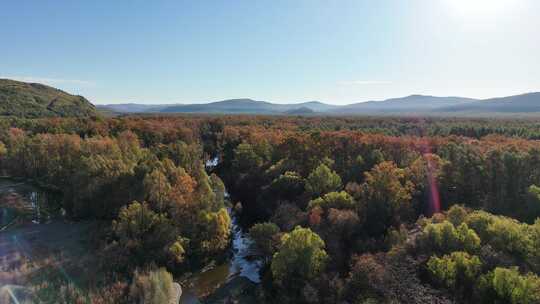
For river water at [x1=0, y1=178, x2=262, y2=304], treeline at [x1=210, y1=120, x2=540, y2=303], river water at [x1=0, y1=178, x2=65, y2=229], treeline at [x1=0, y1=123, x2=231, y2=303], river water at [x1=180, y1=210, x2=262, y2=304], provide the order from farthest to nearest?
river water at [x1=0, y1=178, x2=65, y2=229] → river water at [x1=0, y1=178, x2=262, y2=304] → treeline at [x1=0, y1=123, x2=231, y2=303] → river water at [x1=180, y1=210, x2=262, y2=304] → treeline at [x1=210, y1=120, x2=540, y2=303]

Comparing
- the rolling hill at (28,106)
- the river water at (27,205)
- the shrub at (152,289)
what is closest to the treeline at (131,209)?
the shrub at (152,289)

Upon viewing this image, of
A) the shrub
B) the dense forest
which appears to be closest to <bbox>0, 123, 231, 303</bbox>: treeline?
the dense forest

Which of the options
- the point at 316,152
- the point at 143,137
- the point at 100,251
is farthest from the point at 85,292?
the point at 143,137

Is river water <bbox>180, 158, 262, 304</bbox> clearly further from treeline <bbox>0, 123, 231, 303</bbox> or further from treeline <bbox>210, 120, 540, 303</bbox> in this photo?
treeline <bbox>210, 120, 540, 303</bbox>

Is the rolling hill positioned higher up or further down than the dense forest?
higher up

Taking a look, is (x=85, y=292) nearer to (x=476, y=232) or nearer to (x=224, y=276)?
(x=224, y=276)

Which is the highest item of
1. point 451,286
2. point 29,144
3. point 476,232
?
point 29,144

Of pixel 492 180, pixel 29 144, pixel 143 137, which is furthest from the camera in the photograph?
pixel 143 137

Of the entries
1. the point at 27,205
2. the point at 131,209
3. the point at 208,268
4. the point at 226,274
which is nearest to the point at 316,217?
the point at 226,274

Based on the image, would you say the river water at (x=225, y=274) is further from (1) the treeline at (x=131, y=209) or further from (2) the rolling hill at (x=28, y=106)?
(2) the rolling hill at (x=28, y=106)
